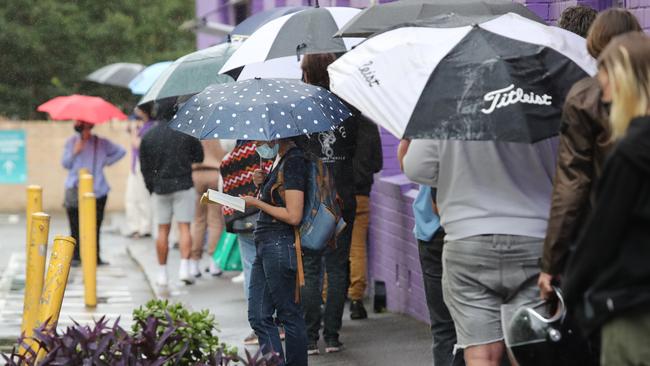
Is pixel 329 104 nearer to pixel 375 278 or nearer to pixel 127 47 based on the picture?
pixel 375 278

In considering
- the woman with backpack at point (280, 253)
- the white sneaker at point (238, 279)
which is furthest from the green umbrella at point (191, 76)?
the white sneaker at point (238, 279)

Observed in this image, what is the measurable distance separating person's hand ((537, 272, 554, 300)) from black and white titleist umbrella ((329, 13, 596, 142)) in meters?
0.55

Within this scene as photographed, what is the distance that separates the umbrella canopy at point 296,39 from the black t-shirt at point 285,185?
1261mm

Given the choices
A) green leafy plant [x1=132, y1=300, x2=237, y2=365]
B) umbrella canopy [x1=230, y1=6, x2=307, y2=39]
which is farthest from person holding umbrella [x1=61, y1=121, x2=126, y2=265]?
green leafy plant [x1=132, y1=300, x2=237, y2=365]

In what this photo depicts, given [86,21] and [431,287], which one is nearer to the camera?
[431,287]

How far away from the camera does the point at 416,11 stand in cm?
676

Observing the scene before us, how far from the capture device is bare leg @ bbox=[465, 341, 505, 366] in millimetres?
5477

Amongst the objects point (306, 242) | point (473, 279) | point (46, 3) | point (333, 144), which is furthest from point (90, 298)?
point (46, 3)

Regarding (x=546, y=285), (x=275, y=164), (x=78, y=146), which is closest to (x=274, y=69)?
(x=275, y=164)

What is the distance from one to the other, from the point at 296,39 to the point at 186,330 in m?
2.22

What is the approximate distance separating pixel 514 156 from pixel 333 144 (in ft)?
9.54

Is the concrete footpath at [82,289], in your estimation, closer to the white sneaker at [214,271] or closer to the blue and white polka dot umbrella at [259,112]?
the white sneaker at [214,271]

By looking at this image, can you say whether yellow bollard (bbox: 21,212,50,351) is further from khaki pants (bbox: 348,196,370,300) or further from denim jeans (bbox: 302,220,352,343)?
khaki pants (bbox: 348,196,370,300)

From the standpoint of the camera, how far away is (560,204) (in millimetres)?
4793
